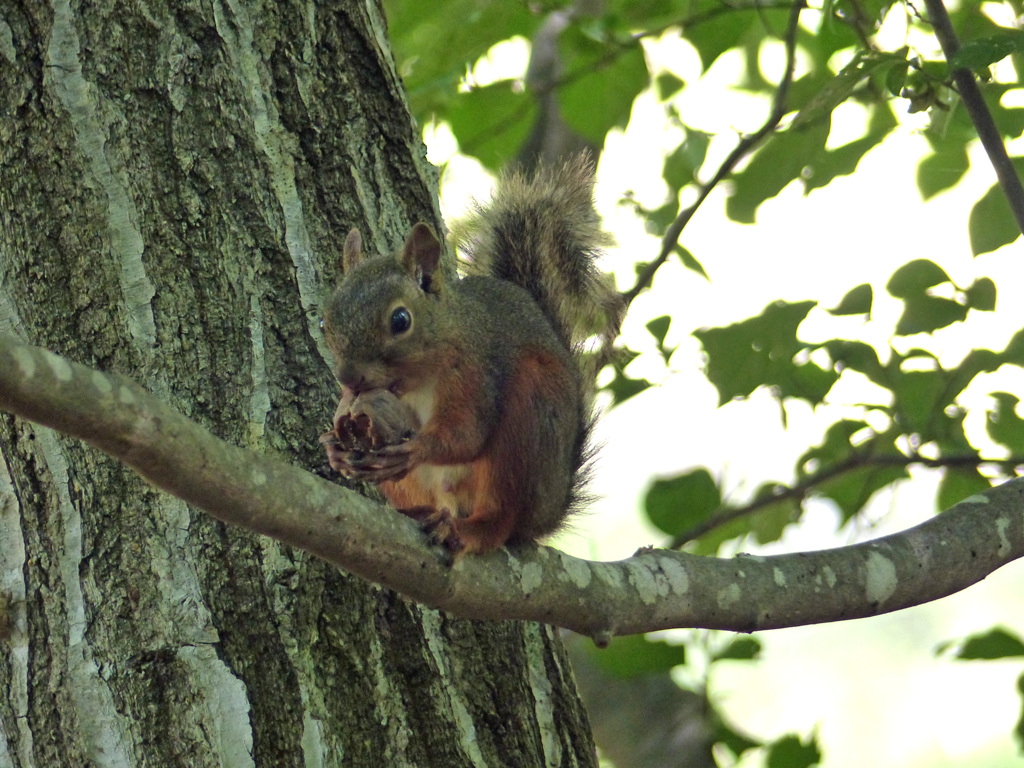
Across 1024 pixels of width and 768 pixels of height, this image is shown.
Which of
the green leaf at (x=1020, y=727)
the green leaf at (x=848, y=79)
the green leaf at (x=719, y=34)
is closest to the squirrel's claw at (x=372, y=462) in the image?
the green leaf at (x=848, y=79)

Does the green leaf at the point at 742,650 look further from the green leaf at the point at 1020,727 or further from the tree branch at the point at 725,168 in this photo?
the tree branch at the point at 725,168

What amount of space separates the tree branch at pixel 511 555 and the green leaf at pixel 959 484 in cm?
60

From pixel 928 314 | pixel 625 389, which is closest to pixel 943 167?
pixel 928 314

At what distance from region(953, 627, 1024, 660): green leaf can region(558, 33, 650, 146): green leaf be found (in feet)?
4.71

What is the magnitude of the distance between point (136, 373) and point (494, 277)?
0.97 metres

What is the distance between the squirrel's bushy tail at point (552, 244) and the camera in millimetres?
2486

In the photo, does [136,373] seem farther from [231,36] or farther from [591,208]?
[591,208]

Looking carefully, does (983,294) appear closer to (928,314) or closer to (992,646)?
(928,314)

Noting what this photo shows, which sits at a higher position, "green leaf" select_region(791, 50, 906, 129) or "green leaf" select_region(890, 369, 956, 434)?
"green leaf" select_region(791, 50, 906, 129)

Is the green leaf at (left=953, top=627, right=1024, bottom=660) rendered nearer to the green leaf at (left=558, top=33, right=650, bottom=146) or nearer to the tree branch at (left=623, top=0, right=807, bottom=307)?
the tree branch at (left=623, top=0, right=807, bottom=307)

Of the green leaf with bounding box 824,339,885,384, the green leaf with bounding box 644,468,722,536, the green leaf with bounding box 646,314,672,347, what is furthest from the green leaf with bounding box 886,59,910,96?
the green leaf with bounding box 644,468,722,536

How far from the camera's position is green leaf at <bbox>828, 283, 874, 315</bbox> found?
2189mm

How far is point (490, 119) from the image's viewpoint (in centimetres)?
280

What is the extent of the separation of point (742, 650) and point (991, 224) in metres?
1.09
